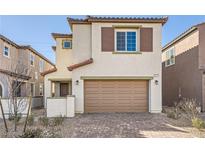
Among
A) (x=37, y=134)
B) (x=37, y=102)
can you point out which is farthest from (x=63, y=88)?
(x=37, y=134)

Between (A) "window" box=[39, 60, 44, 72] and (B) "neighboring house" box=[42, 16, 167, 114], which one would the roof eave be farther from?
(A) "window" box=[39, 60, 44, 72]

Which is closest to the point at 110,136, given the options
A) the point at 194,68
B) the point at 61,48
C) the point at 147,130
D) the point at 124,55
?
the point at 147,130

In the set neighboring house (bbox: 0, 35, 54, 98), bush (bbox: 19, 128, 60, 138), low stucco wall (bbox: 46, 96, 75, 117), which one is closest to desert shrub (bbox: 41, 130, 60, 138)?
bush (bbox: 19, 128, 60, 138)

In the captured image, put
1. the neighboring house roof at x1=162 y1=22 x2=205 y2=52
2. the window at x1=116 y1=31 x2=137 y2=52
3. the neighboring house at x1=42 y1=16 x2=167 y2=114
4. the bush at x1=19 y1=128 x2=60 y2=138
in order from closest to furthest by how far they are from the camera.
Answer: the bush at x1=19 y1=128 x2=60 y2=138 < the neighboring house at x1=42 y1=16 x2=167 y2=114 < the window at x1=116 y1=31 x2=137 y2=52 < the neighboring house roof at x1=162 y1=22 x2=205 y2=52

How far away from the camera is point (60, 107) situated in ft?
38.5

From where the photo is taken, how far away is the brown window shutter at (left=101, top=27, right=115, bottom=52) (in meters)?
13.1

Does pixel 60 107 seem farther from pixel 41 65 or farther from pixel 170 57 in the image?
pixel 41 65

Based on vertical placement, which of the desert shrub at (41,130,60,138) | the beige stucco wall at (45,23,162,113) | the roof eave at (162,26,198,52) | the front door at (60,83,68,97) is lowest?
the desert shrub at (41,130,60,138)

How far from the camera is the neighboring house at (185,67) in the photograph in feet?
45.1

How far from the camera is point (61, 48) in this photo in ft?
55.5

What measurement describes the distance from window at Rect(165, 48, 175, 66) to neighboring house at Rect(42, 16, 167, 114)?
6518 millimetres

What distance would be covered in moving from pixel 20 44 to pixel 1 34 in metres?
4.36

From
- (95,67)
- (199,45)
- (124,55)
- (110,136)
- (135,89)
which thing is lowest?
(110,136)
